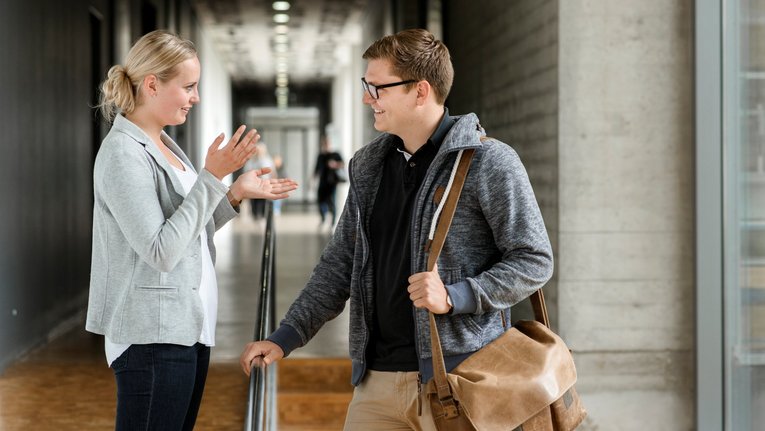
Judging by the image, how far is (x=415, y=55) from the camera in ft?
6.55

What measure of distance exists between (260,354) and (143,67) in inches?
26.7

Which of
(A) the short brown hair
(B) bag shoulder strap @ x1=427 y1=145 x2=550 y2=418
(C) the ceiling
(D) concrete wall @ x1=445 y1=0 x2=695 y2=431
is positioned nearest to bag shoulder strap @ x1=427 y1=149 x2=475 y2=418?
(B) bag shoulder strap @ x1=427 y1=145 x2=550 y2=418

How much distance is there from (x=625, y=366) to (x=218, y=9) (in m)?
12.7

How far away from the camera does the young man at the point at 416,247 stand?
1.91 m

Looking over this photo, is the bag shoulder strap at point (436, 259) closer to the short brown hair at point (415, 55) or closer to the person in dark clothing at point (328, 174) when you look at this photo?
the short brown hair at point (415, 55)

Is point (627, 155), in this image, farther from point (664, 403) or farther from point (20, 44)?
point (20, 44)

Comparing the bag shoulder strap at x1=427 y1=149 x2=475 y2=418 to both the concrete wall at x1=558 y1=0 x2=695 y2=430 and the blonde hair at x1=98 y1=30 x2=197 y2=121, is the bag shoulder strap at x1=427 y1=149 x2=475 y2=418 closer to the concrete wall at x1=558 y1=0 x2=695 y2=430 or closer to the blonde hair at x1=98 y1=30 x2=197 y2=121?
the blonde hair at x1=98 y1=30 x2=197 y2=121

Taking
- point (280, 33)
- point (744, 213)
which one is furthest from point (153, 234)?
point (280, 33)

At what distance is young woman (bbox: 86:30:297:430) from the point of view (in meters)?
1.94

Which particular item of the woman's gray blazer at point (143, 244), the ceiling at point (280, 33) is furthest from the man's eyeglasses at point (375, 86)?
the ceiling at point (280, 33)

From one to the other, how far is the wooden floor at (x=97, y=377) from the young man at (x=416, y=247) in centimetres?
268

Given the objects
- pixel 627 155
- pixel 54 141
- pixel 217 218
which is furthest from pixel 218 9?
pixel 217 218

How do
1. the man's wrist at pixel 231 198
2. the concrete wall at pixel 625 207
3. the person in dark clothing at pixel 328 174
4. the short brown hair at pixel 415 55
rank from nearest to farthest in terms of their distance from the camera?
the short brown hair at pixel 415 55, the man's wrist at pixel 231 198, the concrete wall at pixel 625 207, the person in dark clothing at pixel 328 174

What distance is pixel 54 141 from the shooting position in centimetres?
709
